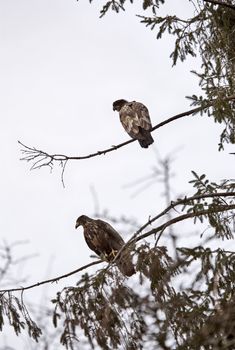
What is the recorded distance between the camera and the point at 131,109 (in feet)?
32.4

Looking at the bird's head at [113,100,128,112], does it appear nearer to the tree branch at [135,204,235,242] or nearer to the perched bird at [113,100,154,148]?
the perched bird at [113,100,154,148]

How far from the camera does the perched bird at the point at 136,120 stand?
29.1 feet

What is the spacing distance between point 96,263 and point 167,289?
114 cm

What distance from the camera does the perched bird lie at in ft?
29.1

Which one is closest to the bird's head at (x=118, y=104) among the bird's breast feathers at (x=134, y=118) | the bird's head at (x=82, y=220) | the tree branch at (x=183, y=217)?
the bird's breast feathers at (x=134, y=118)

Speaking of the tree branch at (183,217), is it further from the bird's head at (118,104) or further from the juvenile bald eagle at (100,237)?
the bird's head at (118,104)

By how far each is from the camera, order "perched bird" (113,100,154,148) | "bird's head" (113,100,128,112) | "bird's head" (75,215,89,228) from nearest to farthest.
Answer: "perched bird" (113,100,154,148)
"bird's head" (75,215,89,228)
"bird's head" (113,100,128,112)

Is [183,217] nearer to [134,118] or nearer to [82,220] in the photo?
[134,118]

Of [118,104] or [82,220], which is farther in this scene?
[118,104]

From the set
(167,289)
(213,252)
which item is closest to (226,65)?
(213,252)

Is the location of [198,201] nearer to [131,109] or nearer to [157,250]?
[157,250]

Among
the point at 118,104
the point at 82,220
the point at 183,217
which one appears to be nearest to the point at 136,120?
the point at 118,104

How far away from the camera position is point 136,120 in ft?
30.6

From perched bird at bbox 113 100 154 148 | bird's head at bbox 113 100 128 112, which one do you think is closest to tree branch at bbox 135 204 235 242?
perched bird at bbox 113 100 154 148
